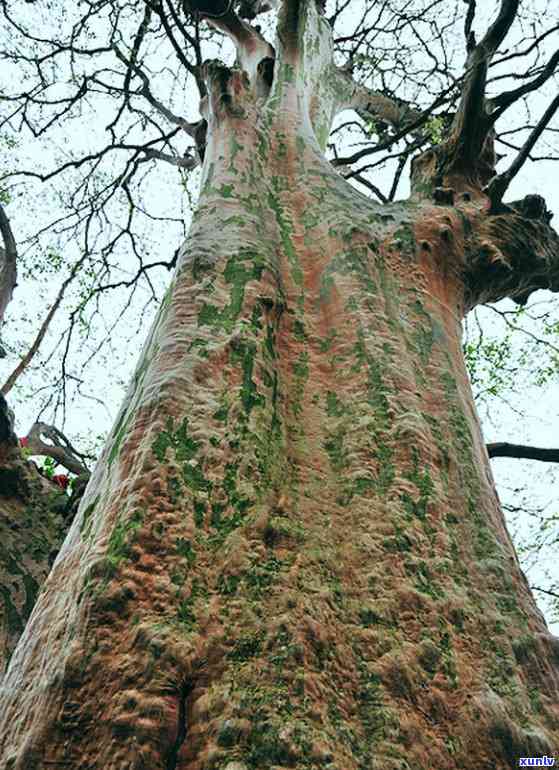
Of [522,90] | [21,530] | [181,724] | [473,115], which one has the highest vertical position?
[522,90]

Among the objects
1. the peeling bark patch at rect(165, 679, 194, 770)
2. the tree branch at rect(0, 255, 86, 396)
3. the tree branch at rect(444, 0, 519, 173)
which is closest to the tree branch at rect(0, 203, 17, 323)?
the tree branch at rect(0, 255, 86, 396)

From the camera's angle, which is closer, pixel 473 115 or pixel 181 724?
pixel 181 724

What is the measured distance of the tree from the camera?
96 cm

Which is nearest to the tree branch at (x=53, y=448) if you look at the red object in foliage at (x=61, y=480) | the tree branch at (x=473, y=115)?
the red object in foliage at (x=61, y=480)

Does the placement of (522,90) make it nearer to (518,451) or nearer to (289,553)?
(518,451)

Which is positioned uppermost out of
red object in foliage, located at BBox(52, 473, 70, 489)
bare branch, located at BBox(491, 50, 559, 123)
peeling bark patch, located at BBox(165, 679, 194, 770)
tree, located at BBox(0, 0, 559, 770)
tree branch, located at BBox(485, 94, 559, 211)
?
bare branch, located at BBox(491, 50, 559, 123)

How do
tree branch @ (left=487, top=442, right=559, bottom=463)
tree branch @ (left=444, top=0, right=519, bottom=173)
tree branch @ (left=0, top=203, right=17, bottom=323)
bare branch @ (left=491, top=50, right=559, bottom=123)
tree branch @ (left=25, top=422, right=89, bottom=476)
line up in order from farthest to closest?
tree branch @ (left=0, top=203, right=17, bottom=323), tree branch @ (left=25, top=422, right=89, bottom=476), tree branch @ (left=487, top=442, right=559, bottom=463), bare branch @ (left=491, top=50, right=559, bottom=123), tree branch @ (left=444, top=0, right=519, bottom=173)

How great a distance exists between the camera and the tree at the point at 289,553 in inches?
37.7

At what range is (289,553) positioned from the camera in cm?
124

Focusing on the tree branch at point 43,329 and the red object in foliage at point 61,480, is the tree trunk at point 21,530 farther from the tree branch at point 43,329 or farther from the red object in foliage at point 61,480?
the tree branch at point 43,329

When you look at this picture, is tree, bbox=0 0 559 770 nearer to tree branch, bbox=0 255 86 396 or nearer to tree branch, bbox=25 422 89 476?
tree branch, bbox=25 422 89 476

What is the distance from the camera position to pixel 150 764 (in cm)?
88

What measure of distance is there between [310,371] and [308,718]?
0.98 m

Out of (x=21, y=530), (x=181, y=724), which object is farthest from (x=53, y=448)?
(x=181, y=724)
